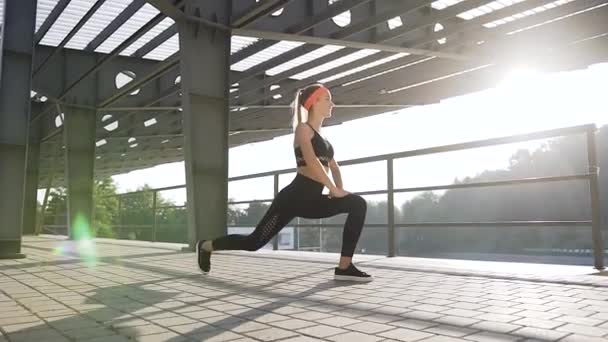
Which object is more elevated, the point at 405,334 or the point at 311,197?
the point at 311,197

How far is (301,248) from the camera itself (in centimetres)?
919

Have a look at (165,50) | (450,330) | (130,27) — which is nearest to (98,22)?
(130,27)

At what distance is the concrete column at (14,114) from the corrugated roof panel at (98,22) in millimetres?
2993

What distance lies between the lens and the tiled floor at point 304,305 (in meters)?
2.63

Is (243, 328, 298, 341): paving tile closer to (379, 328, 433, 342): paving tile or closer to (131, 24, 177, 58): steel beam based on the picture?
(379, 328, 433, 342): paving tile

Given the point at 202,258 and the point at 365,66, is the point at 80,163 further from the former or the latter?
the point at 202,258

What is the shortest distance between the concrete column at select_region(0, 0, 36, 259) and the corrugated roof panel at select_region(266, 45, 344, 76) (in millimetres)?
7301

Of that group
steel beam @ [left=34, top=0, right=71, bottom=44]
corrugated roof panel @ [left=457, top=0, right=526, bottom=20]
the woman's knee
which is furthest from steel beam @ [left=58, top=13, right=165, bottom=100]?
the woman's knee

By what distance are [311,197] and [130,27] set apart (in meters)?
8.96

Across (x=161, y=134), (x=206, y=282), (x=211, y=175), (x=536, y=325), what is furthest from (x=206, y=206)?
(x=161, y=134)

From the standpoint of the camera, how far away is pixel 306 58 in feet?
47.9

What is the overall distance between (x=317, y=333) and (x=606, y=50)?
13.0 metres

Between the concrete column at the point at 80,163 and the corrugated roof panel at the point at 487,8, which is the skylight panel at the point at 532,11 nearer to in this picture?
the corrugated roof panel at the point at 487,8

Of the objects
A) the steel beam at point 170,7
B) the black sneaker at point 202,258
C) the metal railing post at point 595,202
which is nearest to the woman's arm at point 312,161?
the black sneaker at point 202,258
